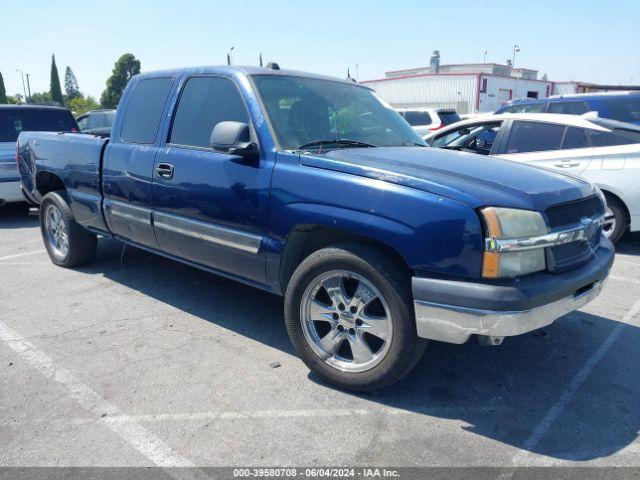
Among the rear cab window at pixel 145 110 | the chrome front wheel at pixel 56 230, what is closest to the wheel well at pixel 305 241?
the rear cab window at pixel 145 110

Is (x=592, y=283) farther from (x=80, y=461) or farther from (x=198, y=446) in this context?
(x=80, y=461)

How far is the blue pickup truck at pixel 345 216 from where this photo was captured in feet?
8.78

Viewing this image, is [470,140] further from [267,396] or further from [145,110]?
[267,396]

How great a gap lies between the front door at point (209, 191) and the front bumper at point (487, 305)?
123 cm

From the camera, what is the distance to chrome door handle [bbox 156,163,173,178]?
4035 millimetres

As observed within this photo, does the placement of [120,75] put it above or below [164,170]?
above

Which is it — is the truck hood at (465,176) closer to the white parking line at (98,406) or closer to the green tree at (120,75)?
the white parking line at (98,406)

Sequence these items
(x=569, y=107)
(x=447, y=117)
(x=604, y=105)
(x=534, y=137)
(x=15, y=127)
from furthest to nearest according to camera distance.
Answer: (x=447, y=117)
(x=569, y=107)
(x=604, y=105)
(x=15, y=127)
(x=534, y=137)

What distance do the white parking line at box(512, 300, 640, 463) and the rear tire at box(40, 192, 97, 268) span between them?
4718mm

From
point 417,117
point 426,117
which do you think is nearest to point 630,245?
point 426,117

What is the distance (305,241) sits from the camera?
3387 millimetres

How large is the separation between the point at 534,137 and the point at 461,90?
2741 cm

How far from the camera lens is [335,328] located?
3215 mm

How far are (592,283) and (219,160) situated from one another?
8.22 ft
